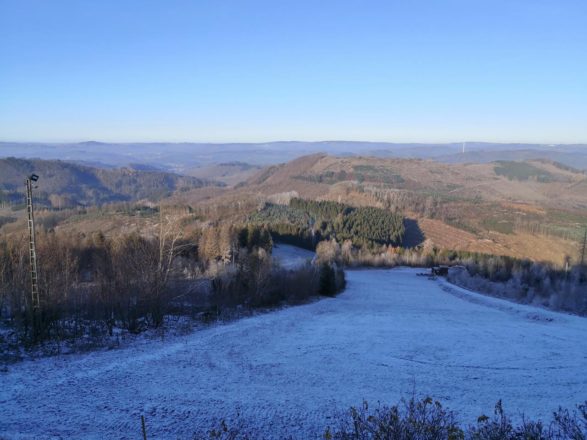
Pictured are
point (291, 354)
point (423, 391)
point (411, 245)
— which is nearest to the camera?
point (423, 391)

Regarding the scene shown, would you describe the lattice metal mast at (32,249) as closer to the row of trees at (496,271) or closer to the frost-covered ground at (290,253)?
the row of trees at (496,271)

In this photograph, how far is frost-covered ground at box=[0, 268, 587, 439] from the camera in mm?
12898

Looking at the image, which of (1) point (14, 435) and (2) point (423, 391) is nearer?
(1) point (14, 435)

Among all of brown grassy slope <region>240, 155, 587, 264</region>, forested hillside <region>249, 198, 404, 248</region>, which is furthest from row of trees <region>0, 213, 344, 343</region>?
brown grassy slope <region>240, 155, 587, 264</region>

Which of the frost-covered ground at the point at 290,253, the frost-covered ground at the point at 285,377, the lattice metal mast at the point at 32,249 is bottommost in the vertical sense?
the frost-covered ground at the point at 290,253

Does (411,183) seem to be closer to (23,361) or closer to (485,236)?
(485,236)

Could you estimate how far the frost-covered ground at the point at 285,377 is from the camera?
12.9 m

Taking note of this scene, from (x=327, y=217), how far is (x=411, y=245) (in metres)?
20.2

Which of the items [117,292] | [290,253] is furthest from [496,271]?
[117,292]

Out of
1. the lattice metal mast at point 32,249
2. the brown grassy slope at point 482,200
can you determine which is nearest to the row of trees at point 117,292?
the lattice metal mast at point 32,249

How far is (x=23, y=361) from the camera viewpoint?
17.4 m

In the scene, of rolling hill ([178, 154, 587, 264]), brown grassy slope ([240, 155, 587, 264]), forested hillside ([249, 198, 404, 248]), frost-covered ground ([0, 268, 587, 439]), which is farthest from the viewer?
rolling hill ([178, 154, 587, 264])

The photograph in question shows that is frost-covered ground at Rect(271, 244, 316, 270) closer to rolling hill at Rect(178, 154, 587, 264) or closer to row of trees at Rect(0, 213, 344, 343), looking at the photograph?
rolling hill at Rect(178, 154, 587, 264)

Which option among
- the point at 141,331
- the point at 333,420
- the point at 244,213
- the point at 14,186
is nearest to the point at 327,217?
the point at 244,213
